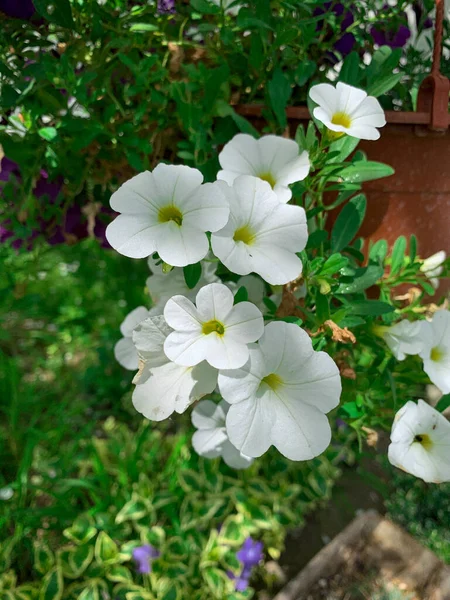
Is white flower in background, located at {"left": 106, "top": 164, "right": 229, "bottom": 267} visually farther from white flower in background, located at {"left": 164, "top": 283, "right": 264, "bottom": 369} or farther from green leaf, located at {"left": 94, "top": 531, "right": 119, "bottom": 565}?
green leaf, located at {"left": 94, "top": 531, "right": 119, "bottom": 565}

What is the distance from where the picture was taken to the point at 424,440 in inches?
23.5

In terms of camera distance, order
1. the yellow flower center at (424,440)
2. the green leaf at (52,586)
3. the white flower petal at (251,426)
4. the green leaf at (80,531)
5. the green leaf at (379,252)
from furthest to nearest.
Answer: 1. the green leaf at (80,531)
2. the green leaf at (52,586)
3. the green leaf at (379,252)
4. the yellow flower center at (424,440)
5. the white flower petal at (251,426)

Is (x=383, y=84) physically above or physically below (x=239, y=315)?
above

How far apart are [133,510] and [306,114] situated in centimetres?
101

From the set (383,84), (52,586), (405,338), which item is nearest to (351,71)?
(383,84)

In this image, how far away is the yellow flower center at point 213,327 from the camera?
1.66 feet

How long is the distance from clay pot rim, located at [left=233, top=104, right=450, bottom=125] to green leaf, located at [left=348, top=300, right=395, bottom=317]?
24 centimetres

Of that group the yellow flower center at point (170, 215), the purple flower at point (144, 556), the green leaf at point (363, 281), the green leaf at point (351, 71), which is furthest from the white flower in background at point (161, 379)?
the purple flower at point (144, 556)

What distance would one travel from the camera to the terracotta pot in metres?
0.67

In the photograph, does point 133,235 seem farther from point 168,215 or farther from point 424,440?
point 424,440

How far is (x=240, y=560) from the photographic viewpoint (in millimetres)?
1190

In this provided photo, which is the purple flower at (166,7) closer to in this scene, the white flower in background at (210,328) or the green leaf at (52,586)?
the white flower in background at (210,328)

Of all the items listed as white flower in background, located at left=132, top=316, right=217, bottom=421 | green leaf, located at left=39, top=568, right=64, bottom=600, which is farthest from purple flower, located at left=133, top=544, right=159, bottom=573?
white flower in background, located at left=132, top=316, right=217, bottom=421

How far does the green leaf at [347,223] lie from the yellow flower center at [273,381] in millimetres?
200
